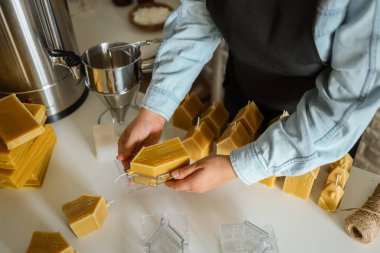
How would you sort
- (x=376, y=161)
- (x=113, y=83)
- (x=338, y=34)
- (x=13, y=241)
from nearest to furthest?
(x=338, y=34), (x=13, y=241), (x=113, y=83), (x=376, y=161)

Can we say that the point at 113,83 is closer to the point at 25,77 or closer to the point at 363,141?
the point at 25,77

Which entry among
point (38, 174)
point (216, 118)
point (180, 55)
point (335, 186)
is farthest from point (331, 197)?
point (38, 174)

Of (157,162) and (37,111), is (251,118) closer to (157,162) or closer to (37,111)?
(157,162)

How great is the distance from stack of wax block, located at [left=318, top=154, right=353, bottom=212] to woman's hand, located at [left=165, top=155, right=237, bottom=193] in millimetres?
155

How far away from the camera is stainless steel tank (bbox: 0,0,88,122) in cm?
65

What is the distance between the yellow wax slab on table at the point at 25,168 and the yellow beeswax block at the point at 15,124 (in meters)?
0.05

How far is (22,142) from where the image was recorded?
583 millimetres

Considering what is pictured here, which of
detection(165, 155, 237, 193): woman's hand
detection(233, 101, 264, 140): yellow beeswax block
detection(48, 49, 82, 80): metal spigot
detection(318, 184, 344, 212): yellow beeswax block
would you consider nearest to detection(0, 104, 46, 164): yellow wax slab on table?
Result: detection(48, 49, 82, 80): metal spigot

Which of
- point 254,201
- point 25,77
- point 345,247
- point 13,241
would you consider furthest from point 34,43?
point 345,247

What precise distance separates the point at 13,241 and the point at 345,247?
0.51 m

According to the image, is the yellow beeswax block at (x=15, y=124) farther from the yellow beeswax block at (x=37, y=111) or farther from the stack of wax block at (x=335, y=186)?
the stack of wax block at (x=335, y=186)

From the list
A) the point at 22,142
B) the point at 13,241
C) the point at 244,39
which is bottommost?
the point at 13,241

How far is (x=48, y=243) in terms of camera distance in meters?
0.53

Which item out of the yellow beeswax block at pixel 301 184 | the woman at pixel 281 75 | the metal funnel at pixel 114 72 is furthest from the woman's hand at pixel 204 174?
the metal funnel at pixel 114 72
